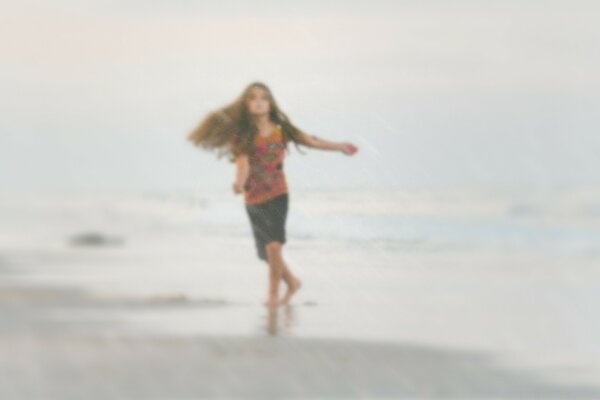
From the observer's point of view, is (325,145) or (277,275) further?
(277,275)

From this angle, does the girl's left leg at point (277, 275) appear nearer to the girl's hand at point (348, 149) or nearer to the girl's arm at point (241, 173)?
the girl's arm at point (241, 173)

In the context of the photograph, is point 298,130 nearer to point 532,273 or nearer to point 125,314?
point 125,314

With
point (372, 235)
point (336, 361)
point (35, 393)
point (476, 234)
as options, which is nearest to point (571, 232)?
point (476, 234)

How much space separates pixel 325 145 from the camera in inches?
187

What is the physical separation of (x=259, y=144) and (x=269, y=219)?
0.32m

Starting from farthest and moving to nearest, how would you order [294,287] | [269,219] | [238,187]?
1. [294,287]
2. [269,219]
3. [238,187]

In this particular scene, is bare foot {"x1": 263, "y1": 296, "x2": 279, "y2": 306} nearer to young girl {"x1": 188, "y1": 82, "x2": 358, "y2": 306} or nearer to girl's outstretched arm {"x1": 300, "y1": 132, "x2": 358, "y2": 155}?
young girl {"x1": 188, "y1": 82, "x2": 358, "y2": 306}

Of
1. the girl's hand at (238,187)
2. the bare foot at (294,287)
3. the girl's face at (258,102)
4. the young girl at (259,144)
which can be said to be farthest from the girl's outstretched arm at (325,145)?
the bare foot at (294,287)

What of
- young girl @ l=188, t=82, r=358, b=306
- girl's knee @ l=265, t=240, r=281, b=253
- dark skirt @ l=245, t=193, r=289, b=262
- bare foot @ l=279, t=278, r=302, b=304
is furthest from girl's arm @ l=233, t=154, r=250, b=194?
bare foot @ l=279, t=278, r=302, b=304

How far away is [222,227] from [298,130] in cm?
60

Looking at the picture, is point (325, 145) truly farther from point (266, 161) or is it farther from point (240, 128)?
point (240, 128)

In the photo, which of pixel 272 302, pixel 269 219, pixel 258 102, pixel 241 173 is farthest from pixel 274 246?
pixel 258 102

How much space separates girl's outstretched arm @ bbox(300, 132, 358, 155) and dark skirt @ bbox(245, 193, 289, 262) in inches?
9.3

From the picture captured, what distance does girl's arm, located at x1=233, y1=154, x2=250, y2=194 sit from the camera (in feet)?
15.4
